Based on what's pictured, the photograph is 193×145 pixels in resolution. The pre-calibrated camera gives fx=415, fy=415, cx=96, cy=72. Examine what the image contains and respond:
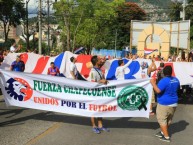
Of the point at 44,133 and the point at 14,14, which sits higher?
the point at 14,14

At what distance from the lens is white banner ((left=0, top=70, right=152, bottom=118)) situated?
916 cm

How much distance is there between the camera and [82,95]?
9.42m

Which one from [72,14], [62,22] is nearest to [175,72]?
[72,14]

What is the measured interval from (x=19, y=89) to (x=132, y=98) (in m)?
2.86

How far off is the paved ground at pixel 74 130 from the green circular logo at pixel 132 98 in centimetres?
58

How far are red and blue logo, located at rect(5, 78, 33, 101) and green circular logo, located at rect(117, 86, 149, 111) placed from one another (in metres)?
2.28

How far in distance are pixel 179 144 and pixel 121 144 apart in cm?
117

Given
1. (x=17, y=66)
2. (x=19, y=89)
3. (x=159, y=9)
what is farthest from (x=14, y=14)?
(x=19, y=89)

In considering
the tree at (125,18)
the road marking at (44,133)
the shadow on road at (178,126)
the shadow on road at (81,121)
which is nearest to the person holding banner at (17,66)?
the shadow on road at (81,121)

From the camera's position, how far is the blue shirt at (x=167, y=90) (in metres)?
8.35

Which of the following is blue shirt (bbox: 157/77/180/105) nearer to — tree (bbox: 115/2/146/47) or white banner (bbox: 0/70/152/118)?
white banner (bbox: 0/70/152/118)

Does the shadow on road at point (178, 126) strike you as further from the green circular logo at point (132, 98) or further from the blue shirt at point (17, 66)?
the blue shirt at point (17, 66)

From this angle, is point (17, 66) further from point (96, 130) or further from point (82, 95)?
point (96, 130)

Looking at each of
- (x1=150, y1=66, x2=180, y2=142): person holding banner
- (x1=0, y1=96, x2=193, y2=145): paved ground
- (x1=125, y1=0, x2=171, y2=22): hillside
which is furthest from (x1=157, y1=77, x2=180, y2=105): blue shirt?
(x1=125, y1=0, x2=171, y2=22): hillside
